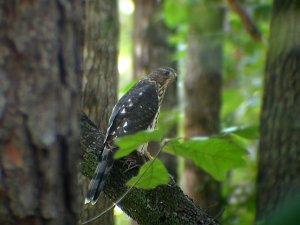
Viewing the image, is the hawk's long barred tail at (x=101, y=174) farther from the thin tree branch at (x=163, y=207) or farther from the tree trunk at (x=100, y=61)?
the tree trunk at (x=100, y=61)

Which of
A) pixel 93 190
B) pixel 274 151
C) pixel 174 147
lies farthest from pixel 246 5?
pixel 174 147

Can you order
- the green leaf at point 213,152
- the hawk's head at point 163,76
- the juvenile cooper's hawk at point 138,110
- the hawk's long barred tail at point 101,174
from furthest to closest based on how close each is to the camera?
1. the hawk's head at point 163,76
2. the juvenile cooper's hawk at point 138,110
3. the hawk's long barred tail at point 101,174
4. the green leaf at point 213,152

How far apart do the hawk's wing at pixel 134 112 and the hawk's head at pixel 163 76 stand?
313 millimetres

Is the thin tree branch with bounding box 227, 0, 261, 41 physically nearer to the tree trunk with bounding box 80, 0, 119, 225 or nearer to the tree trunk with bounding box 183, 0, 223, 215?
the tree trunk with bounding box 183, 0, 223, 215

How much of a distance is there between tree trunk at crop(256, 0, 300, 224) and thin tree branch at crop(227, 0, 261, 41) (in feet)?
7.61

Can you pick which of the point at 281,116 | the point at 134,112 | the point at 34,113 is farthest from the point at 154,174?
the point at 281,116

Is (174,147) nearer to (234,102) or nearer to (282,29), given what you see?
(282,29)

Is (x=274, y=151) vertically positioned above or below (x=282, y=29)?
below

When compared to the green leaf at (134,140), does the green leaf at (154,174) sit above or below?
below

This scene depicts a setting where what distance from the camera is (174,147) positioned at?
197 cm

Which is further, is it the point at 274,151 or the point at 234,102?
the point at 234,102

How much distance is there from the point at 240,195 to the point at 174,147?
18.4ft

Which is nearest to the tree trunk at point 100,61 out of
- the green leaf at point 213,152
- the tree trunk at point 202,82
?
the green leaf at point 213,152

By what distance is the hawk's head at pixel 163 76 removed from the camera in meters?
5.30
